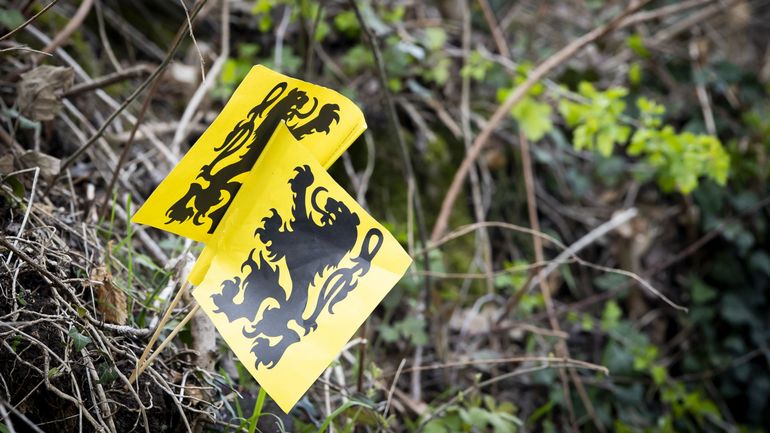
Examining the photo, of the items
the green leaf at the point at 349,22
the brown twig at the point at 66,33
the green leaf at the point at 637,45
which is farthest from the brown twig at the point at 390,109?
the green leaf at the point at 637,45

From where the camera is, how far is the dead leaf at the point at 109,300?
0.97m

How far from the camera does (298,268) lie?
899mm

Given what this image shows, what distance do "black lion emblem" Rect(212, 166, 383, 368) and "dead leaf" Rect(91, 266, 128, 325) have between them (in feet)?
0.71

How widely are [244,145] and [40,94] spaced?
1.90ft

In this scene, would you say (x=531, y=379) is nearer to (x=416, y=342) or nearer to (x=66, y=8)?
(x=416, y=342)

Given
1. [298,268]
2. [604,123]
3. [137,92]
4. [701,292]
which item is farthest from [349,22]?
[701,292]

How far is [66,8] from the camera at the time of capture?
183cm

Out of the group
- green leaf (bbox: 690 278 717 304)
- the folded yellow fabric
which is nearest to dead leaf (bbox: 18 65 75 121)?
the folded yellow fabric

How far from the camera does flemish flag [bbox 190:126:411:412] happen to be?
839 millimetres

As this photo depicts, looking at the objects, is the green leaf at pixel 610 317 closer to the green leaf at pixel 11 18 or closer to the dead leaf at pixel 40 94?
the dead leaf at pixel 40 94

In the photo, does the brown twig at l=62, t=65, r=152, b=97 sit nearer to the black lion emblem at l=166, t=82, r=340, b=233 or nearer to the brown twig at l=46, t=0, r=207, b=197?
the brown twig at l=46, t=0, r=207, b=197

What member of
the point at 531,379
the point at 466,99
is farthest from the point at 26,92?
the point at 531,379

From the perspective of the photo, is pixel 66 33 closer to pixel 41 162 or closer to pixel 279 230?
pixel 41 162

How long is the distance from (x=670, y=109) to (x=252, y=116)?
2132 millimetres
